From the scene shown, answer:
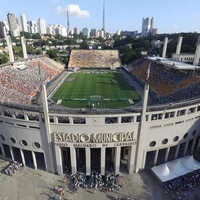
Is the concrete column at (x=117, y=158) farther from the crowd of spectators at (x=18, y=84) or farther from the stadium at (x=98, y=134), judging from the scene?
the crowd of spectators at (x=18, y=84)

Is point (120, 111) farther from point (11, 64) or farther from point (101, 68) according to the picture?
point (101, 68)

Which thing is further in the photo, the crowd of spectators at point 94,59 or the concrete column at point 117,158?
the crowd of spectators at point 94,59

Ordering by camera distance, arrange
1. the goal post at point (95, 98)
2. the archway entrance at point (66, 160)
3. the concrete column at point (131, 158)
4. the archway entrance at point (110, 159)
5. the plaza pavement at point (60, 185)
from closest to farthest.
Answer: the plaza pavement at point (60, 185), the concrete column at point (131, 158), the archway entrance at point (66, 160), the archway entrance at point (110, 159), the goal post at point (95, 98)

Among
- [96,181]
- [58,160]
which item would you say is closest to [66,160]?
[58,160]

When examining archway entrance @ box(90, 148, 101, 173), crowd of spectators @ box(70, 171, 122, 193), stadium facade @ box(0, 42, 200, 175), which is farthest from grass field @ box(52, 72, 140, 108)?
crowd of spectators @ box(70, 171, 122, 193)

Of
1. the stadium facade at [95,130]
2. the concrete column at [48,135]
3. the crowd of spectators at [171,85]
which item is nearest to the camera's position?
the concrete column at [48,135]

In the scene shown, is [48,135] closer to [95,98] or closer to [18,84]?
[95,98]

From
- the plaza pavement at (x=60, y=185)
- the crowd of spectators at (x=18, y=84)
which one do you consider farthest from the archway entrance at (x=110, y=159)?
the crowd of spectators at (x=18, y=84)

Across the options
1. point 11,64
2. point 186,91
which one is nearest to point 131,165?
point 186,91
